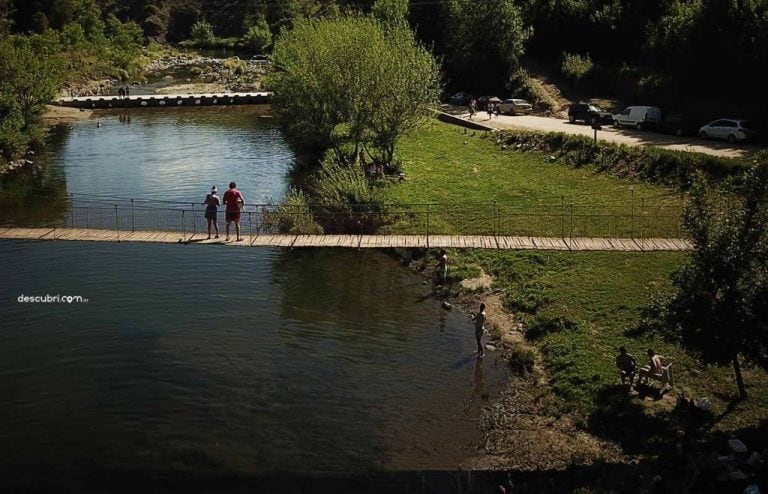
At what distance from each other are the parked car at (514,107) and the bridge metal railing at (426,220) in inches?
1111

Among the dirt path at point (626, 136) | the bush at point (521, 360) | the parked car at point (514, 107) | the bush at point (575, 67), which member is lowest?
the bush at point (521, 360)

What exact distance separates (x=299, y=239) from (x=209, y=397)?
9.81 meters

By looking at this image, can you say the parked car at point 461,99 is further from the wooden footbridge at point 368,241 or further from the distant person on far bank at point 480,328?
the distant person on far bank at point 480,328

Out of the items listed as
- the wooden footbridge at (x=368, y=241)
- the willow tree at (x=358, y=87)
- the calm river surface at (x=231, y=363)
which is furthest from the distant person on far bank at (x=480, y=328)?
the willow tree at (x=358, y=87)

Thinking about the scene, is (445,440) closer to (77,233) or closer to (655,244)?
(655,244)

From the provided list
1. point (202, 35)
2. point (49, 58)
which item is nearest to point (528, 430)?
point (49, 58)

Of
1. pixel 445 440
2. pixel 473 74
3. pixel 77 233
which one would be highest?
pixel 473 74

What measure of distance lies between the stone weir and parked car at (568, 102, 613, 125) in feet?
111

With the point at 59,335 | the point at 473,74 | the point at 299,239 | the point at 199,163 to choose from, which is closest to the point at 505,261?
the point at 299,239

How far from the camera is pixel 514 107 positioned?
6488cm

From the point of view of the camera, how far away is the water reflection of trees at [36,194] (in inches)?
1567

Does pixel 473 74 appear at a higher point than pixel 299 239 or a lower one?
higher

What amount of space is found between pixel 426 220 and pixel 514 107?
1229 inches

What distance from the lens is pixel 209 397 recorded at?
2253 centimetres
